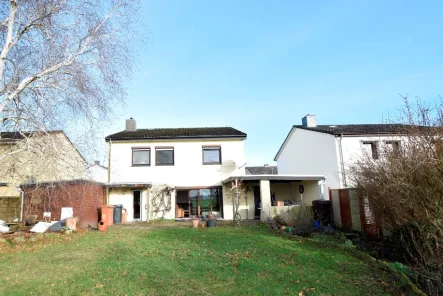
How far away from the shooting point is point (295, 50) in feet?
45.0

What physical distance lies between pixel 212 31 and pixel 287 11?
3076mm

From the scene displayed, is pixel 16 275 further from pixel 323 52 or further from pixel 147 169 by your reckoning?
pixel 147 169

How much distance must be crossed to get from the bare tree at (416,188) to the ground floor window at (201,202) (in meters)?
12.9

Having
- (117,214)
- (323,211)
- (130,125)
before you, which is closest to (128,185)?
(117,214)

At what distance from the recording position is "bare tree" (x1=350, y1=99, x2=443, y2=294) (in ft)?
19.2

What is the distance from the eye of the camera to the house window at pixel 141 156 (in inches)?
879

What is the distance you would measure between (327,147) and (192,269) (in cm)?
1687

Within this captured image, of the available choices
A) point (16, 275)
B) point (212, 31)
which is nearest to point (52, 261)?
point (16, 275)

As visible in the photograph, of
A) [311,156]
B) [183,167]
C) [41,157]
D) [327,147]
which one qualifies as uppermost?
[327,147]

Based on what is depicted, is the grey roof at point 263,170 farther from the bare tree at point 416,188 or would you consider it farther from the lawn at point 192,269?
the bare tree at point 416,188

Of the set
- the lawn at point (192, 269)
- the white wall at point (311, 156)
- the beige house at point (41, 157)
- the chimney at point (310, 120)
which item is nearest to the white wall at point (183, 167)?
the white wall at point (311, 156)

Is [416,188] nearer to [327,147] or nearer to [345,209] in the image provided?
[345,209]

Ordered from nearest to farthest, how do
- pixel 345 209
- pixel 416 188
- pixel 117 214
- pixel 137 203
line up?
1. pixel 416 188
2. pixel 345 209
3. pixel 117 214
4. pixel 137 203

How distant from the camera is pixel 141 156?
2248 cm
